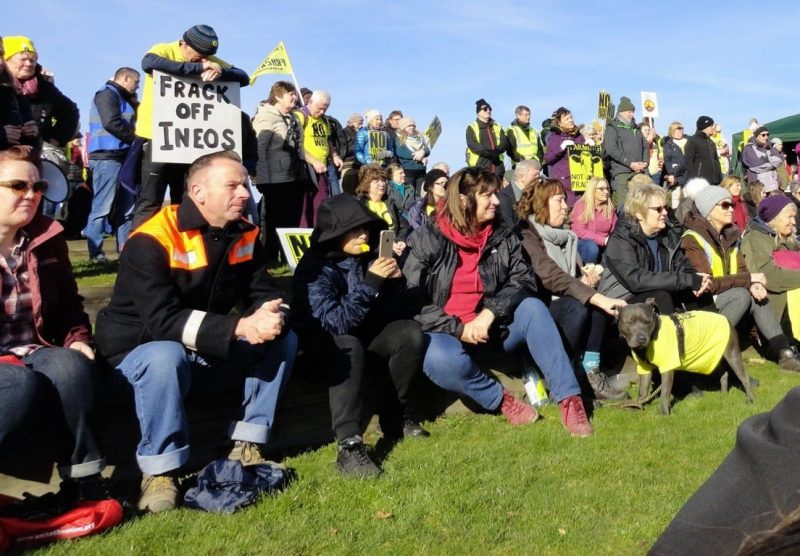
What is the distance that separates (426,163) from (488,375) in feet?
25.2

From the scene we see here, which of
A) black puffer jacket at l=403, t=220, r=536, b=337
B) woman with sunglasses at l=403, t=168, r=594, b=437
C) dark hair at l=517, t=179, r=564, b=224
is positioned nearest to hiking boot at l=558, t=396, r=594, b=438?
woman with sunglasses at l=403, t=168, r=594, b=437

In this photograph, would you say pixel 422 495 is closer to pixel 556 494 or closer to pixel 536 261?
pixel 556 494

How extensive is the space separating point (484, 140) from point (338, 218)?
8356 mm

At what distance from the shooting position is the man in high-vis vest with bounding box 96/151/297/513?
Answer: 4.33 meters

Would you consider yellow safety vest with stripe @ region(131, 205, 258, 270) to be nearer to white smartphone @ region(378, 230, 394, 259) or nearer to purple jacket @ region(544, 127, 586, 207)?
white smartphone @ region(378, 230, 394, 259)

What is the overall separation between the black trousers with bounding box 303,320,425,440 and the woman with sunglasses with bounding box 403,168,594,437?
0.90 ft

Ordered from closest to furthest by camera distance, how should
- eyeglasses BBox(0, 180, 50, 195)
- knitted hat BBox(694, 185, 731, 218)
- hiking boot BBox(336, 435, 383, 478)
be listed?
eyeglasses BBox(0, 180, 50, 195) → hiking boot BBox(336, 435, 383, 478) → knitted hat BBox(694, 185, 731, 218)

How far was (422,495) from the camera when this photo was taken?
455 cm

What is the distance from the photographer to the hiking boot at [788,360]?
8008 mm

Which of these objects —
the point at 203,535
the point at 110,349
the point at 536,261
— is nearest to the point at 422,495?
the point at 203,535

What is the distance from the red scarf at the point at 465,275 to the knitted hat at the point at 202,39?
256 cm

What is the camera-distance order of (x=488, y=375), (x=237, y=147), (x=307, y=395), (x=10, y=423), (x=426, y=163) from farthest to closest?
(x=426, y=163) → (x=237, y=147) → (x=488, y=375) → (x=307, y=395) → (x=10, y=423)

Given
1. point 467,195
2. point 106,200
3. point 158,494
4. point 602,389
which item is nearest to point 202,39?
point 106,200

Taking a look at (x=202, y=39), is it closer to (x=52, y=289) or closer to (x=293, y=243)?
(x=293, y=243)
